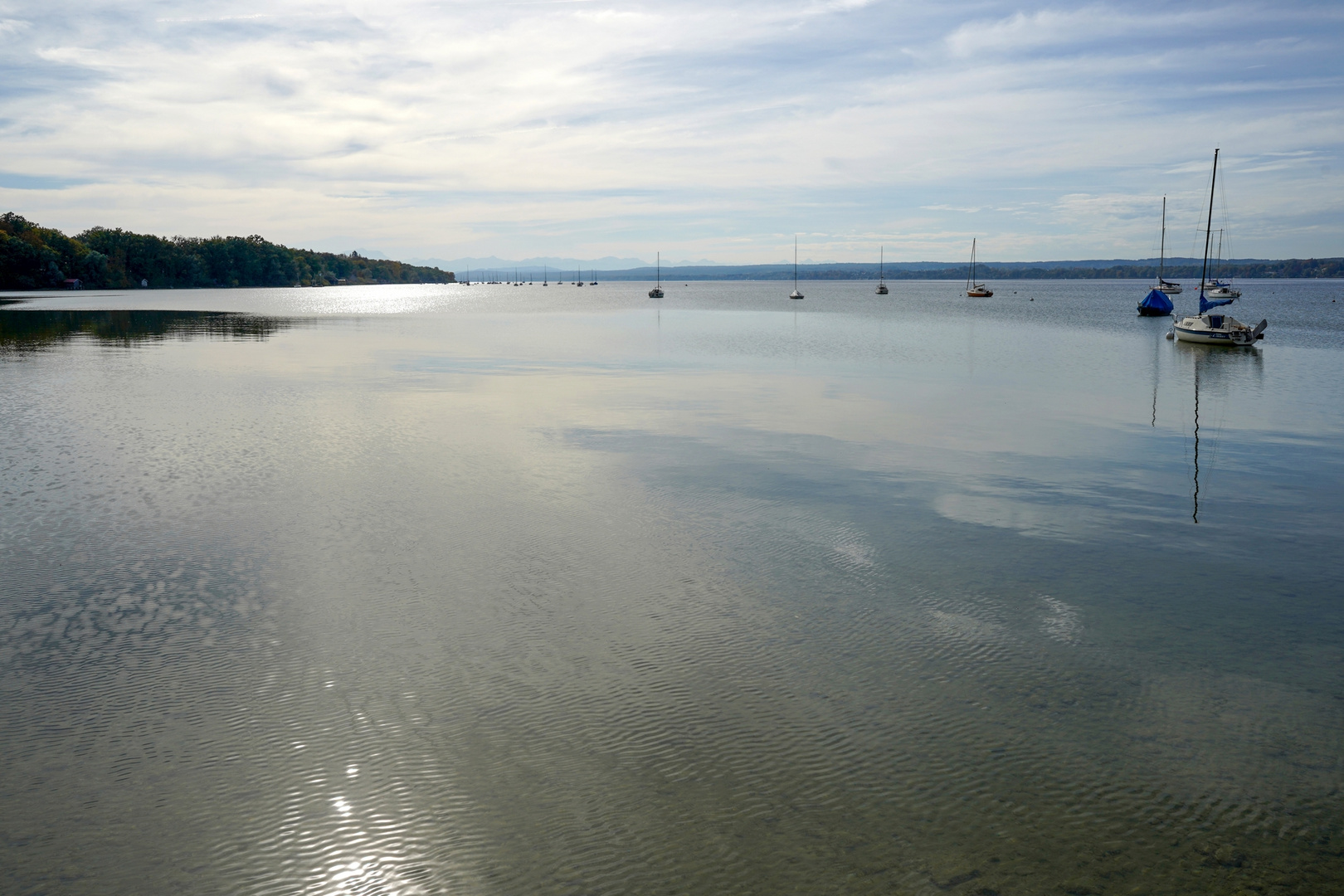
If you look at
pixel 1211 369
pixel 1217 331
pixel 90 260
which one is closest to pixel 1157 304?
pixel 1217 331

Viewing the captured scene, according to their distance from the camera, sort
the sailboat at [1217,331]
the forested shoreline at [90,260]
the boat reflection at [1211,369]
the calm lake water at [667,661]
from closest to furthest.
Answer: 1. the calm lake water at [667,661]
2. the boat reflection at [1211,369]
3. the sailboat at [1217,331]
4. the forested shoreline at [90,260]

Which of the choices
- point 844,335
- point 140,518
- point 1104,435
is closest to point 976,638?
point 140,518

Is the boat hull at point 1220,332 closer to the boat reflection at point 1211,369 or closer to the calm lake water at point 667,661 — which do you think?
the boat reflection at point 1211,369

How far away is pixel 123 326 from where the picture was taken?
62.2m

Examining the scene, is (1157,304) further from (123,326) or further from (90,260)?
(90,260)

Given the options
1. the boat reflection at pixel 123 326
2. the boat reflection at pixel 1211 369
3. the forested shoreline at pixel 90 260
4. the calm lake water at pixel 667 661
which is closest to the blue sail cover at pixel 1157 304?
the boat reflection at pixel 1211 369

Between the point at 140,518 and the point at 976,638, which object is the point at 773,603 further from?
the point at 140,518

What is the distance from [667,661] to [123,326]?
66.4m

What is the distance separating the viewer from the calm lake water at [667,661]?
602cm

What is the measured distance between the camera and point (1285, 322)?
78.2 metres

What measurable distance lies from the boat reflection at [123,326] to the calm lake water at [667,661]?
34.4m

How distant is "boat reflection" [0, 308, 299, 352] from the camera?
49625 mm

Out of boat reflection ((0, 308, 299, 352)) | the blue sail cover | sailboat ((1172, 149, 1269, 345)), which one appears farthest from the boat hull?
boat reflection ((0, 308, 299, 352))

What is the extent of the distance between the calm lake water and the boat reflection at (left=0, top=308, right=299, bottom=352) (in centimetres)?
3436
